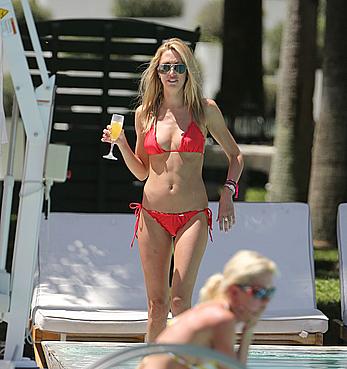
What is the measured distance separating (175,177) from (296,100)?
5.92m

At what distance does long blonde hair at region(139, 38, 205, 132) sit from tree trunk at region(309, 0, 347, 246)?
5145mm

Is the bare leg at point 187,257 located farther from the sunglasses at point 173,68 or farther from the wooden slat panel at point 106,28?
the wooden slat panel at point 106,28

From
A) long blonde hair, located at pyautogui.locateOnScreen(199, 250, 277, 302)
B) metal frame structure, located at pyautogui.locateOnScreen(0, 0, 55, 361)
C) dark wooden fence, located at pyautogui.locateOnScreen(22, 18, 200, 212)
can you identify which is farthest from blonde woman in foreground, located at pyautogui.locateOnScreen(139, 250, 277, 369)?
dark wooden fence, located at pyautogui.locateOnScreen(22, 18, 200, 212)

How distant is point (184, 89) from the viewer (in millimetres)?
5398

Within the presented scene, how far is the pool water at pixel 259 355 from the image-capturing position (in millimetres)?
5553

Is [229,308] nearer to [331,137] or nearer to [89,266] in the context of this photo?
[89,266]

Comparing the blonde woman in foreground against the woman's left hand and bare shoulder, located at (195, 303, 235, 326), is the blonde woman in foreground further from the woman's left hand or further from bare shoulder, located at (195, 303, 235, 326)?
the woman's left hand

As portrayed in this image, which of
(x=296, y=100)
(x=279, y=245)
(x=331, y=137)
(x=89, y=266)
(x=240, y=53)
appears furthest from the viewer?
(x=240, y=53)

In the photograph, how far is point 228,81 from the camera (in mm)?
15320

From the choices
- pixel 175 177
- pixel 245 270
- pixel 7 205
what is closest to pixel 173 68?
pixel 175 177

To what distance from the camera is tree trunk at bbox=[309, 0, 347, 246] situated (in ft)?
34.0

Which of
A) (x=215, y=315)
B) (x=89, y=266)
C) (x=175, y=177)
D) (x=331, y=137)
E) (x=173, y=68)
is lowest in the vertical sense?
(x=89, y=266)

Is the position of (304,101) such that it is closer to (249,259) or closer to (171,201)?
(171,201)

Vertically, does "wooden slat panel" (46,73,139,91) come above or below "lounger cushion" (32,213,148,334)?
above
